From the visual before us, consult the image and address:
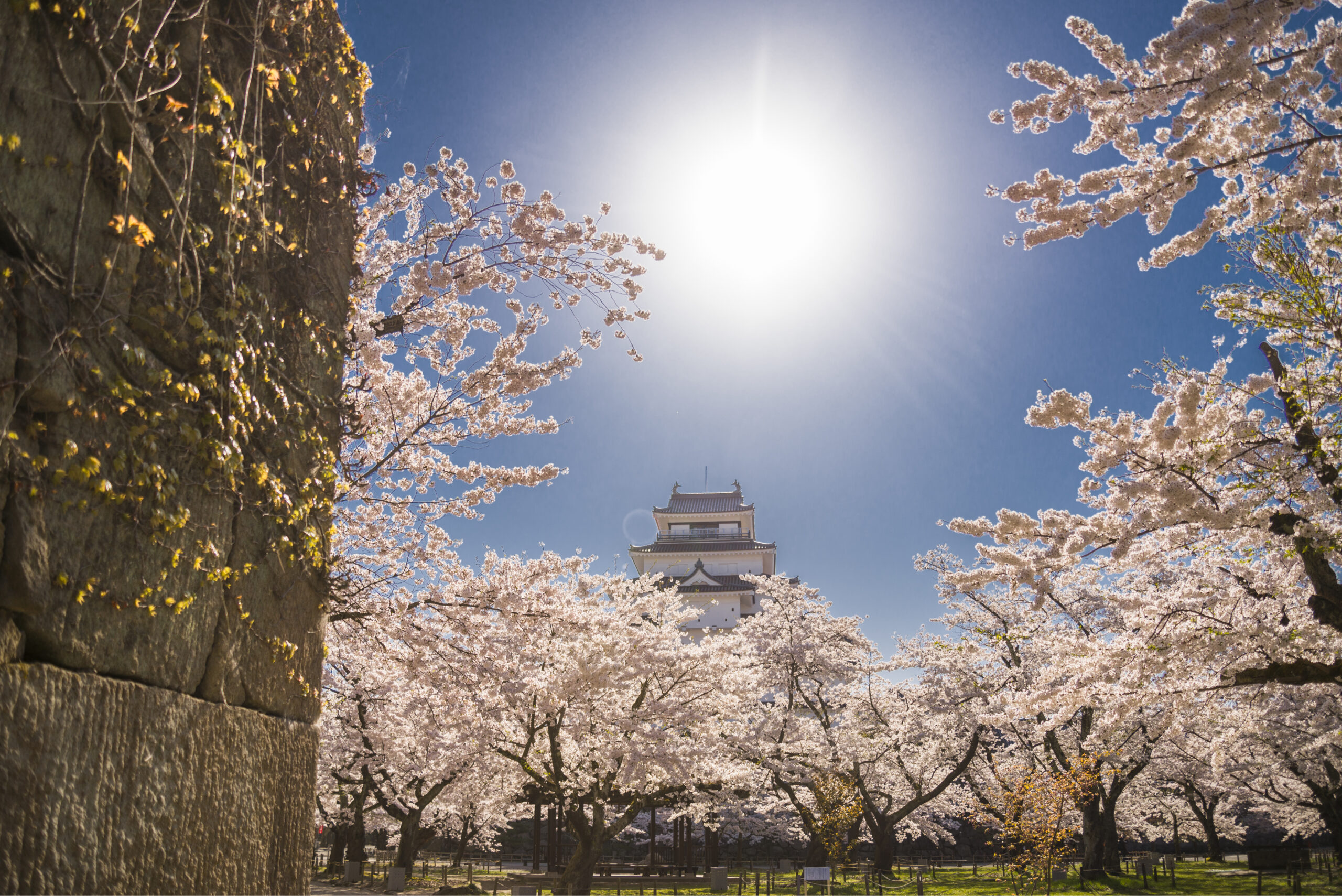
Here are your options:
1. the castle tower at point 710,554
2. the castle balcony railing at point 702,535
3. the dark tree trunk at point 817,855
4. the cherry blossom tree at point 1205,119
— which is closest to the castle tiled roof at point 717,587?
the castle tower at point 710,554

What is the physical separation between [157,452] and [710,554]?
3809cm

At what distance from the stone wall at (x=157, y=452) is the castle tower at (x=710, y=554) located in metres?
33.6

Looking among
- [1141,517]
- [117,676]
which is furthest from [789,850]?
[117,676]

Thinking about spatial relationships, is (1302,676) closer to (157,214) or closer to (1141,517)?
(1141,517)

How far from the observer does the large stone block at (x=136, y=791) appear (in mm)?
1371

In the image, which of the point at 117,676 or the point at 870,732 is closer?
the point at 117,676

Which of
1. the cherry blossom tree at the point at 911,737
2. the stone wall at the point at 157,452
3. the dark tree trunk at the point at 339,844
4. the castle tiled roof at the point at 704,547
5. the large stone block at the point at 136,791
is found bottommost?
the dark tree trunk at the point at 339,844

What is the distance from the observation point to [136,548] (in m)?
1.70

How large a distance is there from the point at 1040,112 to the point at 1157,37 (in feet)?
2.34

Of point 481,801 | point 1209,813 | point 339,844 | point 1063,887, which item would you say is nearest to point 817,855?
point 1063,887

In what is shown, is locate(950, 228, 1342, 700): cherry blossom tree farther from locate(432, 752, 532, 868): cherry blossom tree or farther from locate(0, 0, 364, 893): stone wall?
locate(432, 752, 532, 868): cherry blossom tree

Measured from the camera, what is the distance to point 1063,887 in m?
16.7

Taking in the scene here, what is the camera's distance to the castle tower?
36.7 metres

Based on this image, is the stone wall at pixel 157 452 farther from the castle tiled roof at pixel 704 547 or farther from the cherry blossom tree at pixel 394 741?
the castle tiled roof at pixel 704 547
